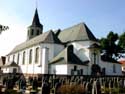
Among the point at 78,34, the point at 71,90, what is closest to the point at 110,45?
the point at 78,34

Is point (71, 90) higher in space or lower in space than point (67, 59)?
lower

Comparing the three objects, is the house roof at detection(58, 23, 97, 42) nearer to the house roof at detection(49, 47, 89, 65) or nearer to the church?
the church

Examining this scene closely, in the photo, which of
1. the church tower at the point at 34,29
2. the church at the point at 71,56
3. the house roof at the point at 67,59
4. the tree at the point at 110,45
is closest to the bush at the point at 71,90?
the church at the point at 71,56

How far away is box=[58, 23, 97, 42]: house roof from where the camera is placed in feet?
145

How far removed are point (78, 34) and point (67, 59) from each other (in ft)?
25.9

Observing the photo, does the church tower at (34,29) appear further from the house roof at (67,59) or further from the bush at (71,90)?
the bush at (71,90)

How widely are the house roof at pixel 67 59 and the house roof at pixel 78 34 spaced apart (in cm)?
425

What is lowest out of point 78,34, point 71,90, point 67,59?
point 71,90

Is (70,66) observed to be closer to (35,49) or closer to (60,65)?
(60,65)

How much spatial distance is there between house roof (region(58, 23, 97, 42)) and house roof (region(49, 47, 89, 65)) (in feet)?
13.9

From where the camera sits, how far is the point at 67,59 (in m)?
39.8

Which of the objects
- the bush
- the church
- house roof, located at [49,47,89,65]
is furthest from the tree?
the bush

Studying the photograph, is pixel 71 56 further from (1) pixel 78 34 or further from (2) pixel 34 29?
(2) pixel 34 29

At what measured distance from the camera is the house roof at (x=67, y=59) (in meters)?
39.7
